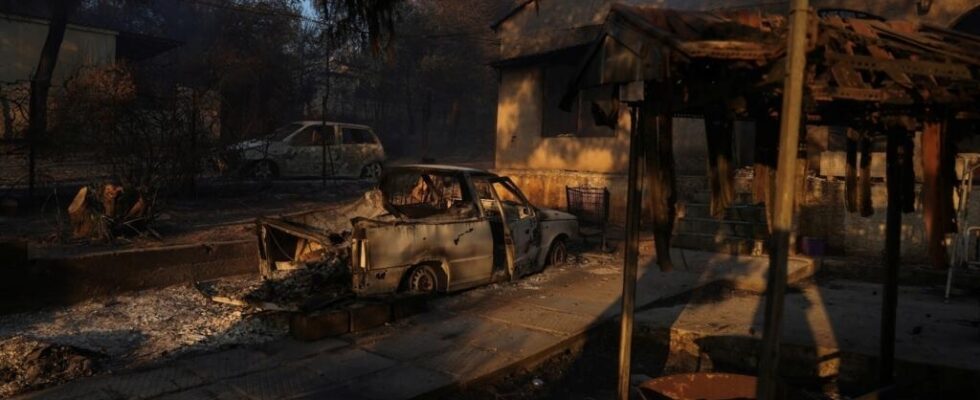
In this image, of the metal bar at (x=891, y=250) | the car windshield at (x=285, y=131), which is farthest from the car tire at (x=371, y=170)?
the metal bar at (x=891, y=250)

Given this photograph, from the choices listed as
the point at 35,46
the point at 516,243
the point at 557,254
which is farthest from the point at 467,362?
the point at 35,46

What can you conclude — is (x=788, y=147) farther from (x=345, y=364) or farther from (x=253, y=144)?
(x=253, y=144)

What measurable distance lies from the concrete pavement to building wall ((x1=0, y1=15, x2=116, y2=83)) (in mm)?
16157

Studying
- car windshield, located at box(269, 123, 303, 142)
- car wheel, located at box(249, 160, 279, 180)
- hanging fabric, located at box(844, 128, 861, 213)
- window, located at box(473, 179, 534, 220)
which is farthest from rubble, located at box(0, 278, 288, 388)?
car windshield, located at box(269, 123, 303, 142)

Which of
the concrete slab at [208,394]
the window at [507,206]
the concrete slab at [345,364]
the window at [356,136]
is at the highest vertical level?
the window at [356,136]

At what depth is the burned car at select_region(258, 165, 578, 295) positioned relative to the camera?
6.69 m

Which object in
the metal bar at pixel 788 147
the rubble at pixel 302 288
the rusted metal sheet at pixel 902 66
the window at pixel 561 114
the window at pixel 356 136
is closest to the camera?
the metal bar at pixel 788 147

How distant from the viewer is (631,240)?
4.04 meters

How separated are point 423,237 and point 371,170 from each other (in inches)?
424

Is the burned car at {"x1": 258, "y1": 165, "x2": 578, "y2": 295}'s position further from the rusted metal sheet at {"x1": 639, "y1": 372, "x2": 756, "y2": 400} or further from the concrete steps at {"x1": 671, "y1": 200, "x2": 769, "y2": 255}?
the concrete steps at {"x1": 671, "y1": 200, "x2": 769, "y2": 255}

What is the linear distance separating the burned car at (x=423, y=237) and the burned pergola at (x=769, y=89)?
3218mm

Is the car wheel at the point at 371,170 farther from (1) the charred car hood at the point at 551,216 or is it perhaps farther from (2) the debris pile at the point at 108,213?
(1) the charred car hood at the point at 551,216

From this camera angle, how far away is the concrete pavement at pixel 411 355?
473 centimetres

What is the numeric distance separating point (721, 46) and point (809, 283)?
23.2 ft
